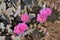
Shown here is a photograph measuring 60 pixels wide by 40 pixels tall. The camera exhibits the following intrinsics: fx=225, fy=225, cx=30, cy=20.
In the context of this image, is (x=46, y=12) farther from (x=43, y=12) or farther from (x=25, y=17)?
(x=25, y=17)

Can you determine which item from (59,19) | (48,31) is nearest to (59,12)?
(59,19)

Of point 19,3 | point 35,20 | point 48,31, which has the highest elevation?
point 19,3

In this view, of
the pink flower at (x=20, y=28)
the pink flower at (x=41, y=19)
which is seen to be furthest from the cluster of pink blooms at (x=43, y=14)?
the pink flower at (x=20, y=28)

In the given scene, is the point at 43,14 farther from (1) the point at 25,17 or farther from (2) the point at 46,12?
(1) the point at 25,17

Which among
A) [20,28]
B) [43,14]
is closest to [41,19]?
[43,14]

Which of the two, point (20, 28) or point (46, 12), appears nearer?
point (20, 28)

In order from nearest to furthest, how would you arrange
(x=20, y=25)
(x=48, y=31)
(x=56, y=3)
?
1. (x=20, y=25)
2. (x=48, y=31)
3. (x=56, y=3)

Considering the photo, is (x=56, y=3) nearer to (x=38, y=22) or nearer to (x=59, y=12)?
(x=59, y=12)

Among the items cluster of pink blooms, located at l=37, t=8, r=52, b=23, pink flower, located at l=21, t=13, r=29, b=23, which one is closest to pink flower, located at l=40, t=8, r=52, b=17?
cluster of pink blooms, located at l=37, t=8, r=52, b=23

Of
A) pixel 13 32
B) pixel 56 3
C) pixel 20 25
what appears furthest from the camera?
pixel 56 3
